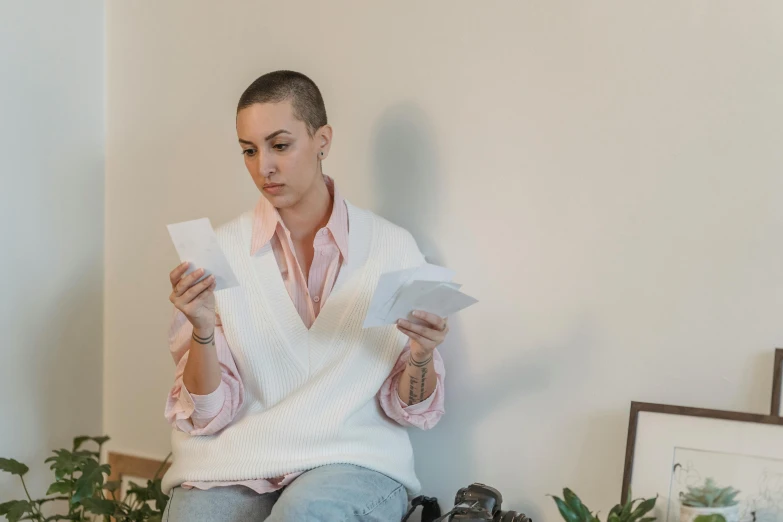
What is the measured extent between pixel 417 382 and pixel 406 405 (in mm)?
71

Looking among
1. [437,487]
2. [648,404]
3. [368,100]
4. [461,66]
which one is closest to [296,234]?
[368,100]

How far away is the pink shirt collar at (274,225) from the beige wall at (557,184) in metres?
0.22

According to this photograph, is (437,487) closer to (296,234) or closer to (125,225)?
(296,234)

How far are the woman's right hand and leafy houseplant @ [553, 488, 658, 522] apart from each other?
714 mm

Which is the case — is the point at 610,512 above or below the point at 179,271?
below

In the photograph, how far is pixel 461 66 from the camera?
5.82 feet

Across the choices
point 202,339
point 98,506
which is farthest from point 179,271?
point 98,506

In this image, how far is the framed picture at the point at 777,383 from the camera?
56.9 inches

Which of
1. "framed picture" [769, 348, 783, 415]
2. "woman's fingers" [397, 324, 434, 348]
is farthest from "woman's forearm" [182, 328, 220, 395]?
"framed picture" [769, 348, 783, 415]

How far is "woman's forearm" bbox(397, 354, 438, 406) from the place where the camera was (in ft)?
5.27

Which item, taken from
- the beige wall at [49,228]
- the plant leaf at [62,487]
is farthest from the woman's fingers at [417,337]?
the beige wall at [49,228]

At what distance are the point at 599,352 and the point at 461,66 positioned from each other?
69 centimetres

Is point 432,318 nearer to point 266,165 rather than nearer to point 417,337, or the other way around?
point 417,337

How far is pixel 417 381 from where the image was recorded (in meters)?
1.63
